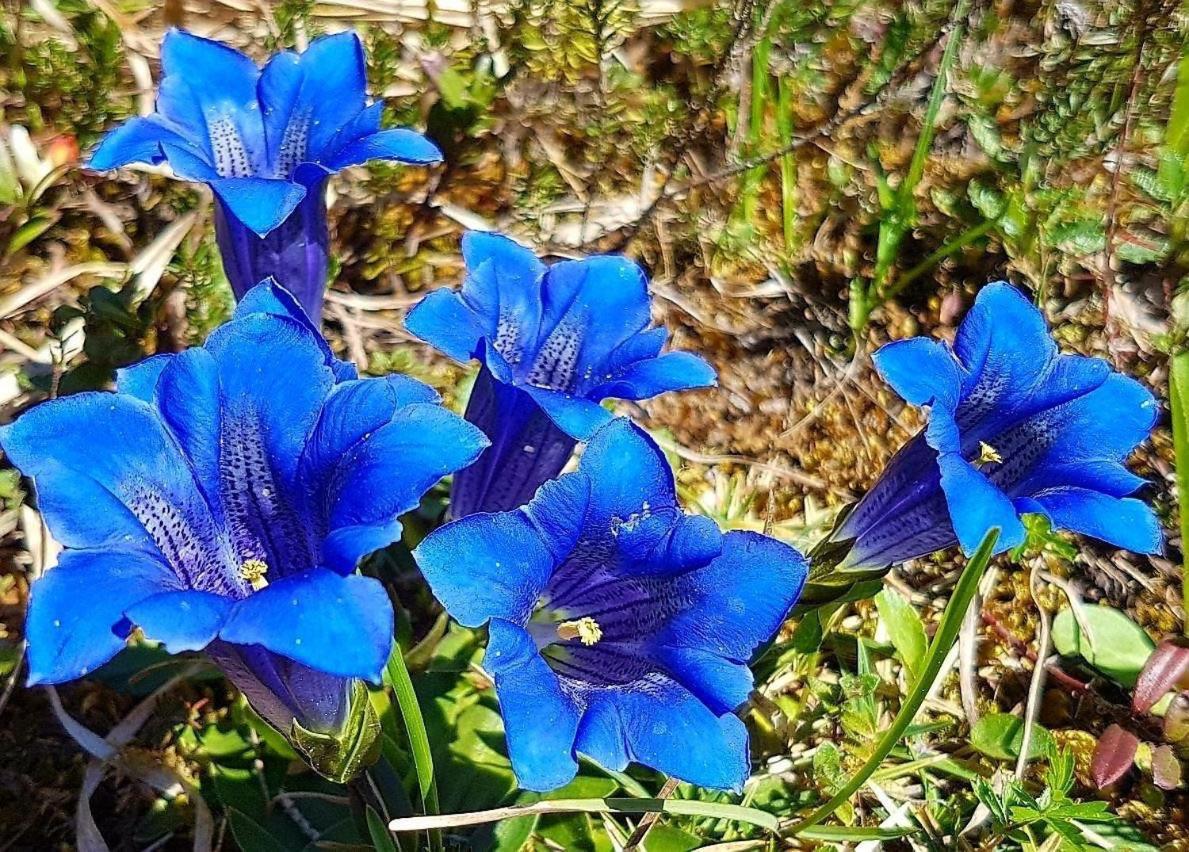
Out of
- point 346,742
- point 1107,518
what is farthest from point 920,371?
point 346,742

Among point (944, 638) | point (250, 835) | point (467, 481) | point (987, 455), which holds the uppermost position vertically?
point (987, 455)

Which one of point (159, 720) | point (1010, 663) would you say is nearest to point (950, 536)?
point (1010, 663)

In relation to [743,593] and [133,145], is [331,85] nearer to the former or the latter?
[133,145]

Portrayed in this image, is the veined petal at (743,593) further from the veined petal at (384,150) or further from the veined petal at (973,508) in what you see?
the veined petal at (384,150)

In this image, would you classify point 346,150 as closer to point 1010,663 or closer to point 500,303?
point 500,303

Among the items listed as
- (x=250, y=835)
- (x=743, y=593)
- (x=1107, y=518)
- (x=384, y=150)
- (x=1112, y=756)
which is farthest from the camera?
(x=1112, y=756)

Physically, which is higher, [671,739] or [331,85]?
[331,85]

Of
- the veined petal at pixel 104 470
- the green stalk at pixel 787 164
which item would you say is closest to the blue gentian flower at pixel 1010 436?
the veined petal at pixel 104 470

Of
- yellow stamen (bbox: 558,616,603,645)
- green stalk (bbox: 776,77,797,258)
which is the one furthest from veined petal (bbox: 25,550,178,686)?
green stalk (bbox: 776,77,797,258)
